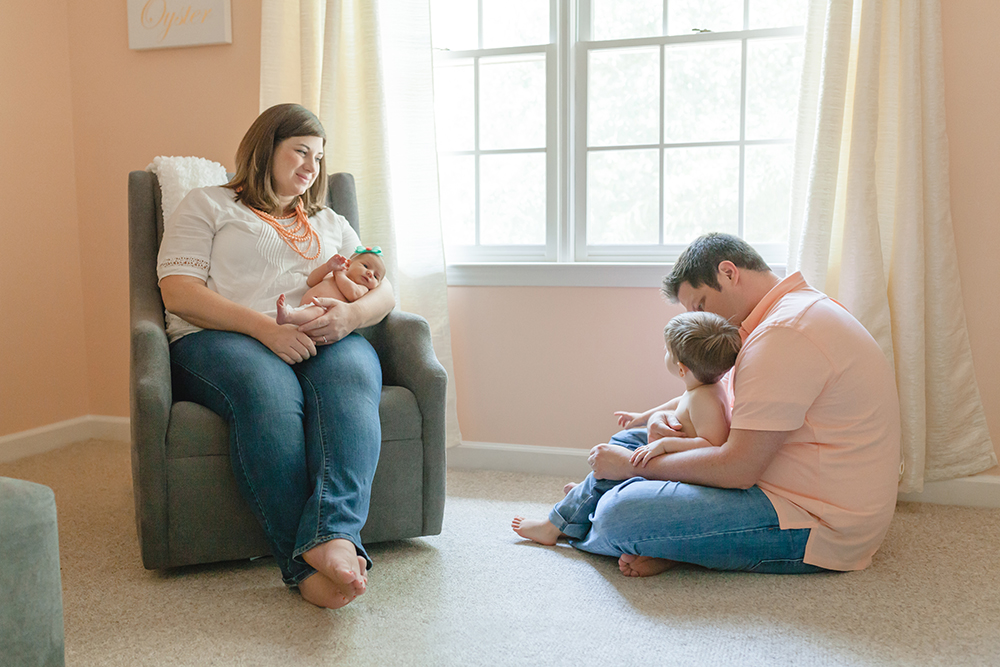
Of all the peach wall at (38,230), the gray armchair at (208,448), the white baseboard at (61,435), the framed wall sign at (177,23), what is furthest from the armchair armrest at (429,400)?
the peach wall at (38,230)

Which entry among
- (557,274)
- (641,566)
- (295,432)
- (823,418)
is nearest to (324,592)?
(295,432)

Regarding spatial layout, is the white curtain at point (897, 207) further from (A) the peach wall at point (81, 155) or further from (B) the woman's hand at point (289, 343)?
(A) the peach wall at point (81, 155)

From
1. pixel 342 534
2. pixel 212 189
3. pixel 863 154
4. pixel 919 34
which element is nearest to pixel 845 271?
pixel 863 154

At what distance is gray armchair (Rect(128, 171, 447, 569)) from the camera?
5.70 feet

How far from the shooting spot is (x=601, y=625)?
1557 mm

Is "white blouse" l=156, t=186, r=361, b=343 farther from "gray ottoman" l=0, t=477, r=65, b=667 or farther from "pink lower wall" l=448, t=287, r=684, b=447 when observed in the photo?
"gray ottoman" l=0, t=477, r=65, b=667

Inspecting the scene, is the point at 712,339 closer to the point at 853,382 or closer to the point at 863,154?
the point at 853,382

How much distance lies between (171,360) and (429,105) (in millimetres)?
1224

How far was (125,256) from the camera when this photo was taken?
10.2 feet

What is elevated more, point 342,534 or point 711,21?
point 711,21

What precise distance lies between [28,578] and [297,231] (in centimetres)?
122

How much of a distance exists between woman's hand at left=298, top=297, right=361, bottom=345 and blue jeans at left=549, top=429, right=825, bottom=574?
2.46 feet

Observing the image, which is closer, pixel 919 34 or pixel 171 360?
→ pixel 171 360

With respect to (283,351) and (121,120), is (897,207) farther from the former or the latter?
(121,120)
